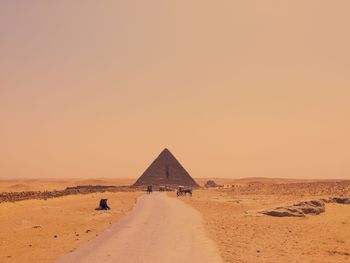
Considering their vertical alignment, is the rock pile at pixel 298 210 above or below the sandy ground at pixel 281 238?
above

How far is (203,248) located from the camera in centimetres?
1313

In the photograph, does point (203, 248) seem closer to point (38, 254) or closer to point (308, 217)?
point (38, 254)

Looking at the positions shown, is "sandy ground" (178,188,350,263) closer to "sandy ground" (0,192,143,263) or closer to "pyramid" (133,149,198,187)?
"sandy ground" (0,192,143,263)

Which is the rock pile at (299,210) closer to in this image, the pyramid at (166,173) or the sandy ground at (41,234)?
the sandy ground at (41,234)

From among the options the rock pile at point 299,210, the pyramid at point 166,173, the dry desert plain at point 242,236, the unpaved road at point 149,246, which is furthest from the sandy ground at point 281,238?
the pyramid at point 166,173

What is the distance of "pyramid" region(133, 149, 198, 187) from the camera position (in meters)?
107

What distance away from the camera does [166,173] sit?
360 feet

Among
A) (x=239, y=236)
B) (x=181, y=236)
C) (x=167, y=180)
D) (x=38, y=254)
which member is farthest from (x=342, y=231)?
(x=167, y=180)

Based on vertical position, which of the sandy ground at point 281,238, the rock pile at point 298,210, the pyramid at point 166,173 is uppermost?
the pyramid at point 166,173

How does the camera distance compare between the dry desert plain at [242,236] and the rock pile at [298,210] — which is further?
the rock pile at [298,210]

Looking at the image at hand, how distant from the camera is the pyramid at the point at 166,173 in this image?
10694 cm

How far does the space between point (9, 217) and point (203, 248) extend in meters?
17.6

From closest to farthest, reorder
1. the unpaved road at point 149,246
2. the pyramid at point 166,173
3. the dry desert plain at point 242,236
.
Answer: the unpaved road at point 149,246
the dry desert plain at point 242,236
the pyramid at point 166,173

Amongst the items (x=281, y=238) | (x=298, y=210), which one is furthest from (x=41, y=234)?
(x=298, y=210)
